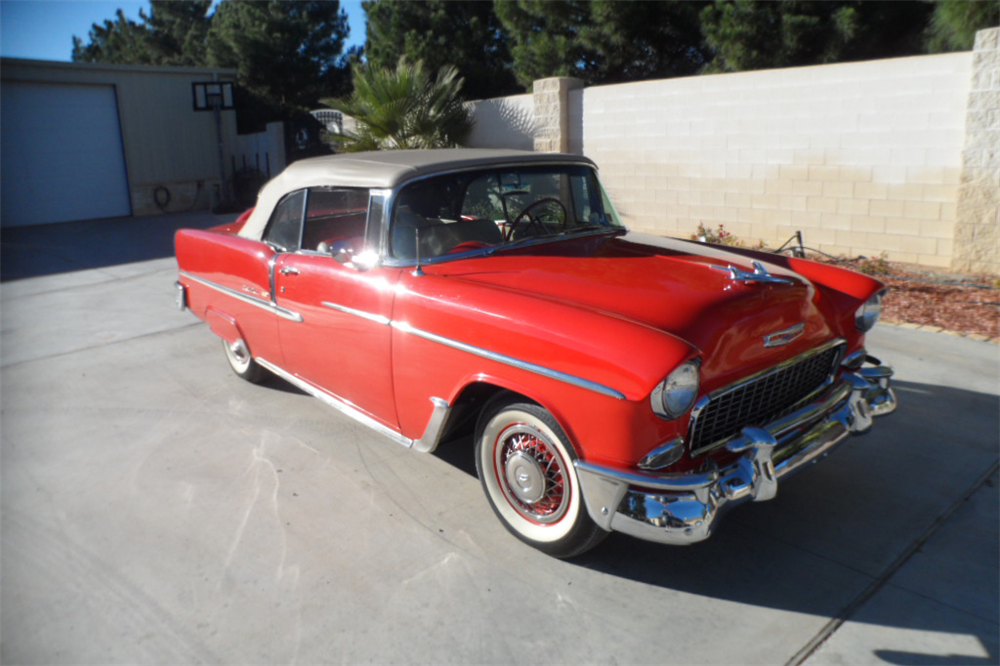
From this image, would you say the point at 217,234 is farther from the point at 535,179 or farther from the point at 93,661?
the point at 93,661

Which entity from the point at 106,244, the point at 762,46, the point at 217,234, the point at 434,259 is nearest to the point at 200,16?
the point at 106,244

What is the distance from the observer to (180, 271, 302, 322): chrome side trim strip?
4.29m

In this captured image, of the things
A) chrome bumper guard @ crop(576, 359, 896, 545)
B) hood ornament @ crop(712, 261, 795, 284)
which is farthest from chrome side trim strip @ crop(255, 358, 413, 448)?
hood ornament @ crop(712, 261, 795, 284)

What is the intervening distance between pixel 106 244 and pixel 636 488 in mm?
12405

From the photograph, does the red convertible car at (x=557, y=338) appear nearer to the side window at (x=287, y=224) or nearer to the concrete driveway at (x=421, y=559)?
the side window at (x=287, y=224)

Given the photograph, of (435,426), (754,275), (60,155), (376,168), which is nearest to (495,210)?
(376,168)

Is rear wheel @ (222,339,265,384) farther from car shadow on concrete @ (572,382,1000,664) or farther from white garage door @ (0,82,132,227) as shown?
white garage door @ (0,82,132,227)

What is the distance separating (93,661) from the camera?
8.68 ft

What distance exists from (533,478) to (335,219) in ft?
7.22

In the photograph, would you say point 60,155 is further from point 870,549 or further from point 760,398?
point 870,549

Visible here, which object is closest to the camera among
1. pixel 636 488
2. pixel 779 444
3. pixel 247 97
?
pixel 636 488

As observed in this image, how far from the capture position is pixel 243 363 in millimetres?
5297

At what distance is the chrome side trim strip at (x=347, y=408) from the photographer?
144 inches

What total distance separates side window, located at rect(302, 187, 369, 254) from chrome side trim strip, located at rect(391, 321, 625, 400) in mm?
679
